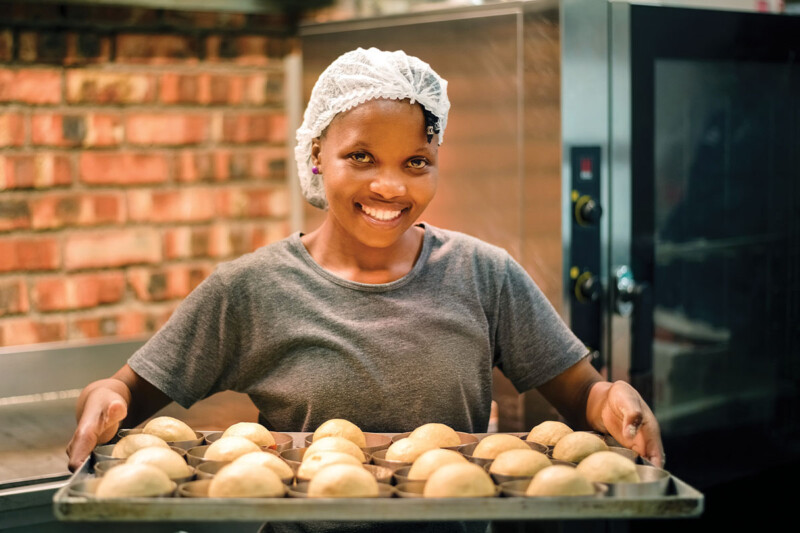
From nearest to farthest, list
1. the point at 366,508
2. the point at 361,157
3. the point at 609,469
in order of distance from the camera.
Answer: the point at 366,508 < the point at 609,469 < the point at 361,157

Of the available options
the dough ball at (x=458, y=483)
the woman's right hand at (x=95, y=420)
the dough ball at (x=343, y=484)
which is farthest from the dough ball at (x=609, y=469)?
the woman's right hand at (x=95, y=420)

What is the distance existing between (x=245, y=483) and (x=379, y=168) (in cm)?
60

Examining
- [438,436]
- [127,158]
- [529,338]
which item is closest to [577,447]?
[438,436]

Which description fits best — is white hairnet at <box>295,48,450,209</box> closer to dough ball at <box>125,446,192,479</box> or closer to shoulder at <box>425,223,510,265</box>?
shoulder at <box>425,223,510,265</box>

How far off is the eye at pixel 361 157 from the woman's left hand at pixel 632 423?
22.2 inches

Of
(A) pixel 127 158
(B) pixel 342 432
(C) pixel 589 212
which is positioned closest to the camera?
(B) pixel 342 432

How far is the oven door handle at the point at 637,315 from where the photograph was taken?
2.20 metres

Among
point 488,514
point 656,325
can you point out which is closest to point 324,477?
point 488,514

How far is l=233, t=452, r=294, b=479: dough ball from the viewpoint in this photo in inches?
48.5

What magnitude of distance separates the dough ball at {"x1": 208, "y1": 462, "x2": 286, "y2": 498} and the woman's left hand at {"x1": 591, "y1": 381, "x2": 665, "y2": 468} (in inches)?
22.1

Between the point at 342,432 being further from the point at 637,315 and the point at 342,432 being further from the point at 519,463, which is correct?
the point at 637,315

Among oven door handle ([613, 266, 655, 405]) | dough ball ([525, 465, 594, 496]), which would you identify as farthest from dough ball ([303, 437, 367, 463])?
oven door handle ([613, 266, 655, 405])

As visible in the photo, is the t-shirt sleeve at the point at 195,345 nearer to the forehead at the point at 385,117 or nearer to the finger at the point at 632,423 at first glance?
the forehead at the point at 385,117

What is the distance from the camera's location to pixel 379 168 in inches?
59.5
